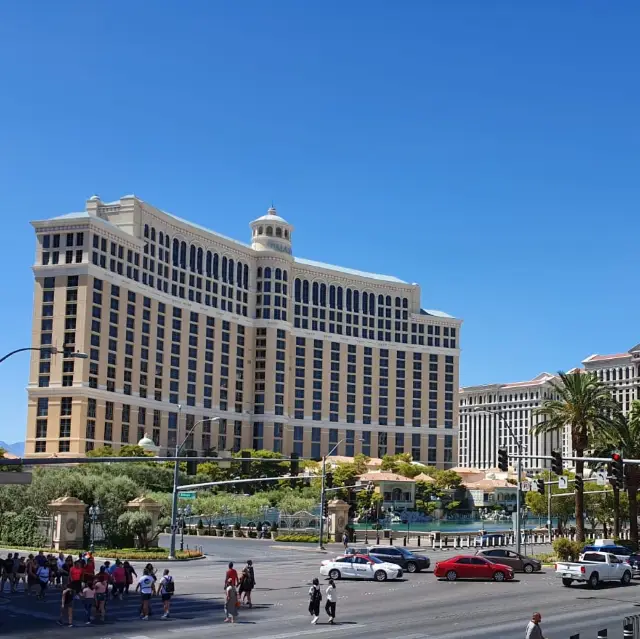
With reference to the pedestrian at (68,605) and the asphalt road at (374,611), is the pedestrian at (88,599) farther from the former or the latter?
the pedestrian at (68,605)

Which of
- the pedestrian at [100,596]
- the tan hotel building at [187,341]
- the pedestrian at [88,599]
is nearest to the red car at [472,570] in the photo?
the pedestrian at [88,599]

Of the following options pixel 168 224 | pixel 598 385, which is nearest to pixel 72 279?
pixel 168 224

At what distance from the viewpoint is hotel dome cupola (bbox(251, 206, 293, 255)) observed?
187 metres

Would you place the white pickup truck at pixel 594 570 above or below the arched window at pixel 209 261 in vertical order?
below

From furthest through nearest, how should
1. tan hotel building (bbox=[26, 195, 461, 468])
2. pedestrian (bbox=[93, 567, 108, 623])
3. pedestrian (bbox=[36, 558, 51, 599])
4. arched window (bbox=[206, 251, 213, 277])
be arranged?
arched window (bbox=[206, 251, 213, 277])
tan hotel building (bbox=[26, 195, 461, 468])
pedestrian (bbox=[36, 558, 51, 599])
pedestrian (bbox=[93, 567, 108, 623])

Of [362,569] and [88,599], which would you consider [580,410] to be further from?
[88,599]

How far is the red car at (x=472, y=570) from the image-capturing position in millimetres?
48375

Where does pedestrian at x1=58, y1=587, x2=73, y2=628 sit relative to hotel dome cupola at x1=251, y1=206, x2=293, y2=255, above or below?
below

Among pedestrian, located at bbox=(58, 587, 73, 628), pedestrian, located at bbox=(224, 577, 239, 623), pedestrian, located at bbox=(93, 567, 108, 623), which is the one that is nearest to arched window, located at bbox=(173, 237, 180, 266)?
pedestrian, located at bbox=(93, 567, 108, 623)

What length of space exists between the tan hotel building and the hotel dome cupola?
0.27m

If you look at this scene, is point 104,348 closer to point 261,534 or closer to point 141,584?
point 261,534

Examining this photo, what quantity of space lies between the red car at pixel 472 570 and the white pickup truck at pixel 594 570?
3064 millimetres

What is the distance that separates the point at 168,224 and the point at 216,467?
43.5 meters

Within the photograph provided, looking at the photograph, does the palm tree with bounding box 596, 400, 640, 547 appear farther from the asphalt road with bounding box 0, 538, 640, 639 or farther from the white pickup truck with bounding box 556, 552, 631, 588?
the white pickup truck with bounding box 556, 552, 631, 588
